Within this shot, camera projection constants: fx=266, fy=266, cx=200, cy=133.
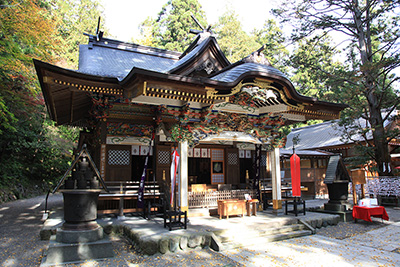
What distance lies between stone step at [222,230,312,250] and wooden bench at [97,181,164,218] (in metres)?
2.65

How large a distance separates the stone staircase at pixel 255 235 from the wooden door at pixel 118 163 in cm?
425

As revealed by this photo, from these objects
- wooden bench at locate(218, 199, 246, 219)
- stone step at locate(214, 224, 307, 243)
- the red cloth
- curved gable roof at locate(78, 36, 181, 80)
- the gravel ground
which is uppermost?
curved gable roof at locate(78, 36, 181, 80)

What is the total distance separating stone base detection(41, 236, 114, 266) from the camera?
17.2ft

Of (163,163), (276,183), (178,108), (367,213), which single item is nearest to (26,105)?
(163,163)

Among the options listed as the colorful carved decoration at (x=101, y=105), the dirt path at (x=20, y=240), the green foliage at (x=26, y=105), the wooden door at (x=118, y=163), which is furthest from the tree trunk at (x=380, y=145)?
the green foliage at (x=26, y=105)

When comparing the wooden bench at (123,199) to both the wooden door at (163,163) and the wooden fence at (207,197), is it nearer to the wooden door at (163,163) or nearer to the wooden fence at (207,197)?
the wooden door at (163,163)

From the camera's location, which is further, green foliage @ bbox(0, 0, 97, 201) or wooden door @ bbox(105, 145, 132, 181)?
green foliage @ bbox(0, 0, 97, 201)

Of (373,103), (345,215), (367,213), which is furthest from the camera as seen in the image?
(373,103)

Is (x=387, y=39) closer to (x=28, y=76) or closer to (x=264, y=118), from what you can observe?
(x=264, y=118)

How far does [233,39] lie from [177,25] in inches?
284

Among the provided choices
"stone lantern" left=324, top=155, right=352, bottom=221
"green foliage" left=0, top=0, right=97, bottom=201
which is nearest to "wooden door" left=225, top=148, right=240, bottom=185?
"stone lantern" left=324, top=155, right=352, bottom=221

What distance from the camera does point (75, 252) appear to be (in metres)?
5.42

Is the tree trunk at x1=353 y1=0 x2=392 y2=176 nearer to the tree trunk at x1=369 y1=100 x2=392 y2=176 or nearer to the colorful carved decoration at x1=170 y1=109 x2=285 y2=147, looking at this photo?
the tree trunk at x1=369 y1=100 x2=392 y2=176

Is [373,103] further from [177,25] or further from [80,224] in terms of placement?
[177,25]
